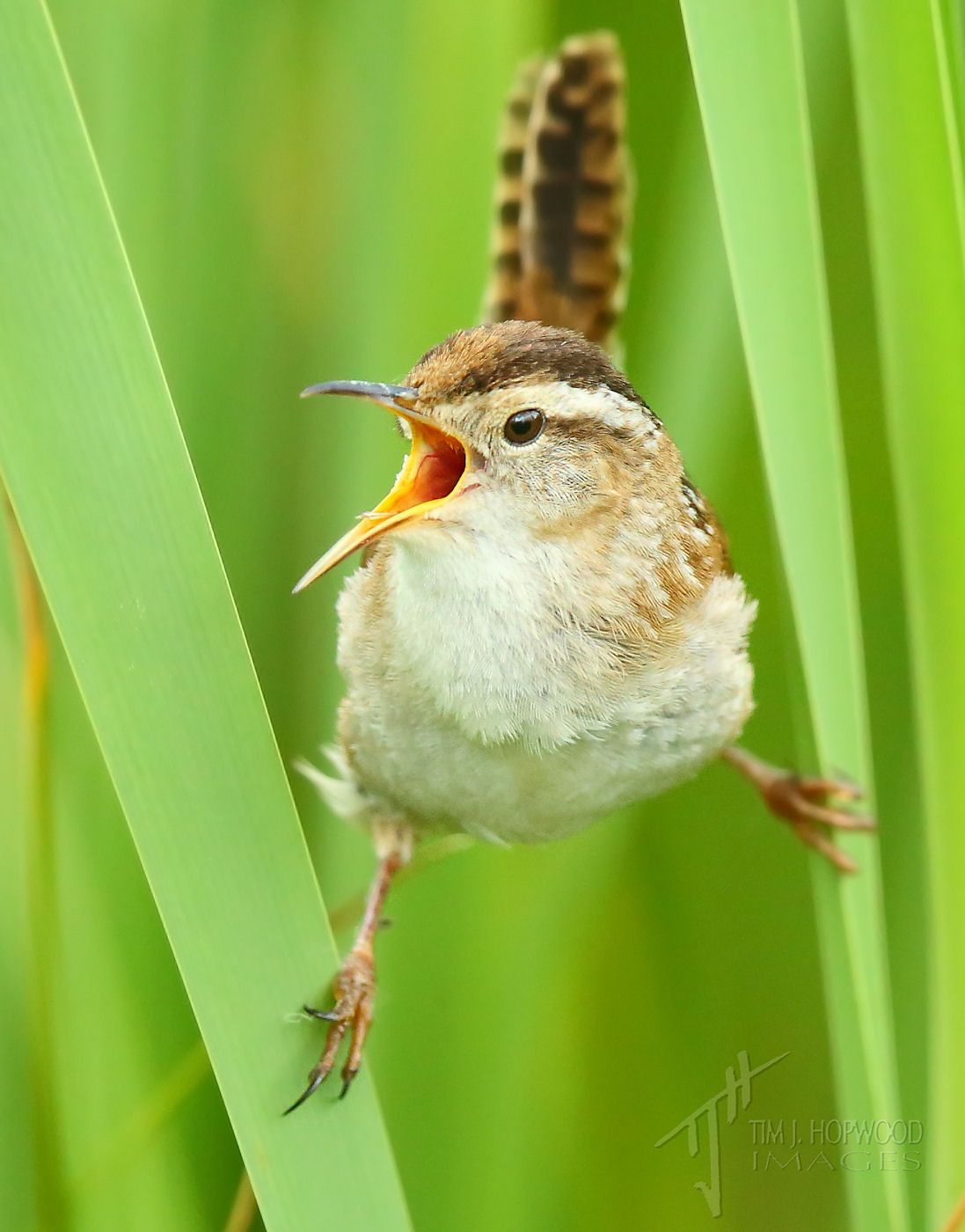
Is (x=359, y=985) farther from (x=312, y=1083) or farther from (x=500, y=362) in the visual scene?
(x=500, y=362)

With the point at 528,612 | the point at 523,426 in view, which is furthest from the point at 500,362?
the point at 528,612

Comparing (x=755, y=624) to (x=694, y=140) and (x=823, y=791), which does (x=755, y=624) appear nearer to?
(x=823, y=791)

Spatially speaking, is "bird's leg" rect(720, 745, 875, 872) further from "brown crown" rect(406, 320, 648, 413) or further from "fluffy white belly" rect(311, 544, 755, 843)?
"brown crown" rect(406, 320, 648, 413)

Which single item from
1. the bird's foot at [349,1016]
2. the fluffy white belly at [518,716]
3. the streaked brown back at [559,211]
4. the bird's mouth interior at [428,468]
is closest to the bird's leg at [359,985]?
the bird's foot at [349,1016]

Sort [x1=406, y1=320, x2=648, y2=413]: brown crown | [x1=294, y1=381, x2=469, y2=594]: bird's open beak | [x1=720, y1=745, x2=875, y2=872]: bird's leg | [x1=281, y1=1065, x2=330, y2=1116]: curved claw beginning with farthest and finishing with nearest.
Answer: [x1=720, y1=745, x2=875, y2=872]: bird's leg
[x1=406, y1=320, x2=648, y2=413]: brown crown
[x1=294, y1=381, x2=469, y2=594]: bird's open beak
[x1=281, y1=1065, x2=330, y2=1116]: curved claw

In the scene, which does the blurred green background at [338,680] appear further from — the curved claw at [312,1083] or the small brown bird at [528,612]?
the curved claw at [312,1083]

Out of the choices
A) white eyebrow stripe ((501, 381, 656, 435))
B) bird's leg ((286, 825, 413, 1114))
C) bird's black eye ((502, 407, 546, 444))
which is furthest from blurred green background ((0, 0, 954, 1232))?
bird's black eye ((502, 407, 546, 444))

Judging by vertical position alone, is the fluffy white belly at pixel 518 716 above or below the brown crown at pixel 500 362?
below

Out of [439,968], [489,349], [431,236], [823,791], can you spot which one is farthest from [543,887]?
[431,236]
